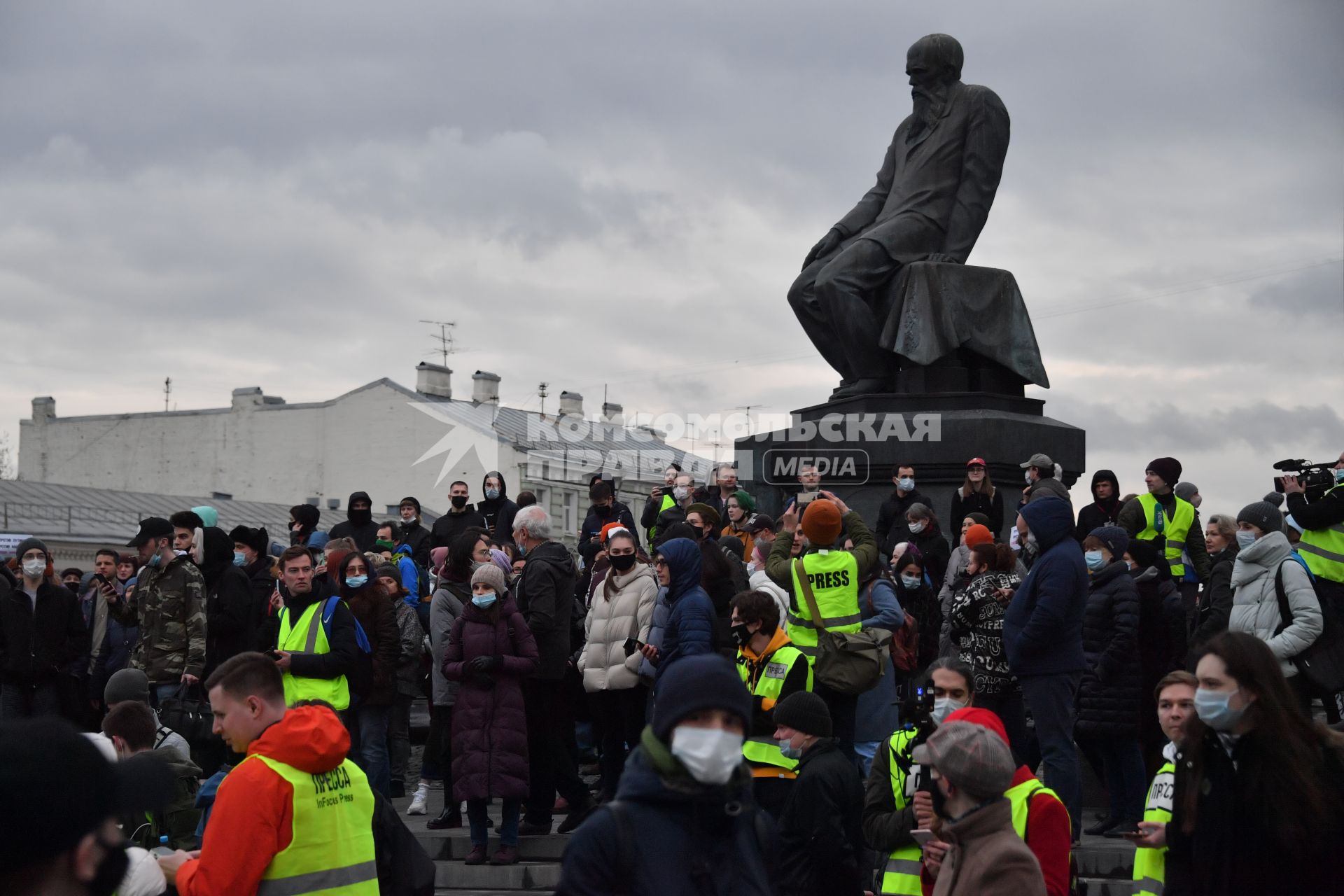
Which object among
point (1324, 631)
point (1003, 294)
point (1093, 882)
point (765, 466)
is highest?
point (1003, 294)

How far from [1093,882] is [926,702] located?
2.19m

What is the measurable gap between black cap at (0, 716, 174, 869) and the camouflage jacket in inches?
312

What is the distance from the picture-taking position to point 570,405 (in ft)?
204

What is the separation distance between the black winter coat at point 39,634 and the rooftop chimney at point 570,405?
161 ft

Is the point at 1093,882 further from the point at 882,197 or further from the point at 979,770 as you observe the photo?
the point at 882,197

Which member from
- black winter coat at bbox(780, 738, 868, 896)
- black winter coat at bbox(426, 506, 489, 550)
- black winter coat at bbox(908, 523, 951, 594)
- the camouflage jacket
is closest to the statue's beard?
black winter coat at bbox(908, 523, 951, 594)

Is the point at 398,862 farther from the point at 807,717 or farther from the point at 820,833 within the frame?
the point at 807,717

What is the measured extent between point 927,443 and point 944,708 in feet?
27.7

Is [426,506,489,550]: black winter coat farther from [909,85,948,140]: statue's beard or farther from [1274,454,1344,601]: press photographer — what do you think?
[1274,454,1344,601]: press photographer

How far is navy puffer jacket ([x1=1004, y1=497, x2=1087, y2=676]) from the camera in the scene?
7.88m

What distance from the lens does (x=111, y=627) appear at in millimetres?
12508

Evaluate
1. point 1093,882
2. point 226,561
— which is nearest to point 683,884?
point 1093,882

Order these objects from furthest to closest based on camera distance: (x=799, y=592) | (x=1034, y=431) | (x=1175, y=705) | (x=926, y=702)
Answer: (x=1034, y=431)
(x=799, y=592)
(x=926, y=702)
(x=1175, y=705)

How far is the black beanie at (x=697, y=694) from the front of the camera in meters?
3.68
